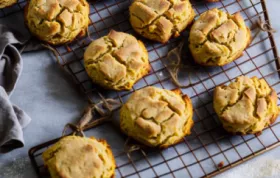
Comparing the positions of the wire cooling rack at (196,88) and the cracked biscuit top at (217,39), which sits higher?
the cracked biscuit top at (217,39)

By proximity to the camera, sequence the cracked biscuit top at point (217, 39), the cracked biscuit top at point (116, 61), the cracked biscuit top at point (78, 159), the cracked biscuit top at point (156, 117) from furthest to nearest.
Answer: the cracked biscuit top at point (217, 39) < the cracked biscuit top at point (116, 61) < the cracked biscuit top at point (156, 117) < the cracked biscuit top at point (78, 159)

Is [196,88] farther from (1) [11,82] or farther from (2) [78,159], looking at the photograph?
(1) [11,82]

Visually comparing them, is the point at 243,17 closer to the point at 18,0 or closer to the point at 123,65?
the point at 123,65

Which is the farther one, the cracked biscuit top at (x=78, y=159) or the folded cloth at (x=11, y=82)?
the folded cloth at (x=11, y=82)

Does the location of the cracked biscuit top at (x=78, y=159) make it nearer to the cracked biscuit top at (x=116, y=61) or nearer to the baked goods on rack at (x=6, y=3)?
the cracked biscuit top at (x=116, y=61)

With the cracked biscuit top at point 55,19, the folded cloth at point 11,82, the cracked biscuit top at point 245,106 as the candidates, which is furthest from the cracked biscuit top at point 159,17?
the folded cloth at point 11,82

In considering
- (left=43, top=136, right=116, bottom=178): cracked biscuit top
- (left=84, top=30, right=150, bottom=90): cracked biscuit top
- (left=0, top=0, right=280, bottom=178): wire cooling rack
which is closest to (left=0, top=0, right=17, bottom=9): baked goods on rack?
(left=0, top=0, right=280, bottom=178): wire cooling rack
